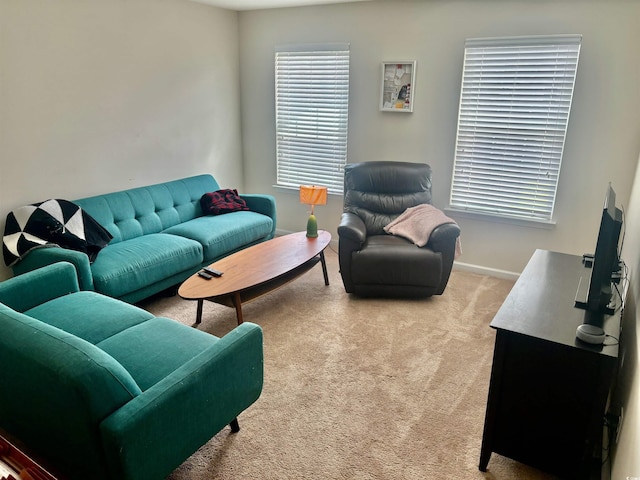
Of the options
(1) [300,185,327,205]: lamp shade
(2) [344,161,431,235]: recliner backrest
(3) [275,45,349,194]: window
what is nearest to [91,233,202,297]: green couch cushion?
(1) [300,185,327,205]: lamp shade

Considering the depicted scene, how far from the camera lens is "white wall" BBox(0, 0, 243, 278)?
314cm

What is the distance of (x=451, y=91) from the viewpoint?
4.04 m

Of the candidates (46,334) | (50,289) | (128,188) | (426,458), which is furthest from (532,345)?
(128,188)

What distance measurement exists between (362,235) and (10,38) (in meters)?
2.79

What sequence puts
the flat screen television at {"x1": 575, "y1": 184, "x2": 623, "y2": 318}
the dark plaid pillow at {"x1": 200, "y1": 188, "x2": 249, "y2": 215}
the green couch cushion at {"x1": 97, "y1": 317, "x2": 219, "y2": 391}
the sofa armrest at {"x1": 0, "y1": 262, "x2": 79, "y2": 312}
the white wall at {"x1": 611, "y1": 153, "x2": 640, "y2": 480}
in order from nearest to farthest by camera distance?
1. the white wall at {"x1": 611, "y1": 153, "x2": 640, "y2": 480}
2. the flat screen television at {"x1": 575, "y1": 184, "x2": 623, "y2": 318}
3. the green couch cushion at {"x1": 97, "y1": 317, "x2": 219, "y2": 391}
4. the sofa armrest at {"x1": 0, "y1": 262, "x2": 79, "y2": 312}
5. the dark plaid pillow at {"x1": 200, "y1": 188, "x2": 249, "y2": 215}

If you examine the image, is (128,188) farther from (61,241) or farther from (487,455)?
(487,455)

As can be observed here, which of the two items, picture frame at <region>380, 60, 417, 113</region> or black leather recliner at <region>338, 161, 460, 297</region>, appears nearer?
black leather recliner at <region>338, 161, 460, 297</region>

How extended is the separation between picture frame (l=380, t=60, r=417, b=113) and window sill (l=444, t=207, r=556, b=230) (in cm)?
104

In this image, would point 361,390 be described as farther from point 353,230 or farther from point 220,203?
point 220,203

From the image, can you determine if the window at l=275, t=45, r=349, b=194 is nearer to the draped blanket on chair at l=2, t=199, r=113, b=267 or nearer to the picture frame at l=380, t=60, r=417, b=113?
the picture frame at l=380, t=60, r=417, b=113

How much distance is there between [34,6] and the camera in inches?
122

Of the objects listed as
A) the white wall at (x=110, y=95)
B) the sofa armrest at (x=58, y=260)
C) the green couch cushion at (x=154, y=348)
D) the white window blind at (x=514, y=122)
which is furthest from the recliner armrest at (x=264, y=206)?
the green couch cushion at (x=154, y=348)

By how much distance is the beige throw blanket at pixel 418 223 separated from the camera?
11.9 feet

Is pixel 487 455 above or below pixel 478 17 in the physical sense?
below
